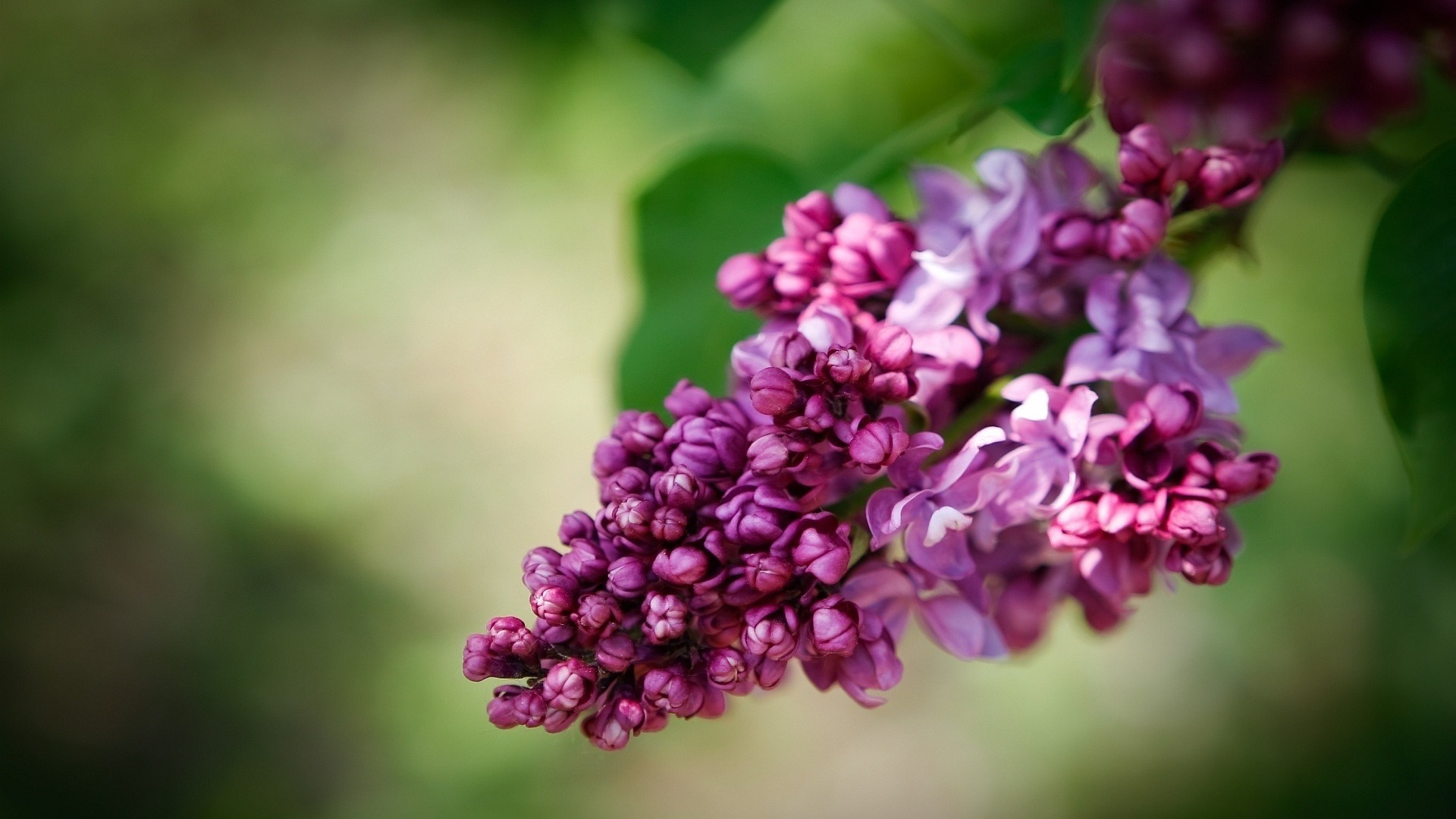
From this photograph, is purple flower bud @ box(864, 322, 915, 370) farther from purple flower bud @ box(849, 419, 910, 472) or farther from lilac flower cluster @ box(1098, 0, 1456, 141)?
lilac flower cluster @ box(1098, 0, 1456, 141)

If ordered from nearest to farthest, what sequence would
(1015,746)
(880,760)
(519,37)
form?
(519,37) → (1015,746) → (880,760)

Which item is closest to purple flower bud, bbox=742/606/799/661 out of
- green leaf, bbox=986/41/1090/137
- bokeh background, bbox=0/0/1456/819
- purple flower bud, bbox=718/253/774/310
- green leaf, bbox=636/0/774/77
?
purple flower bud, bbox=718/253/774/310

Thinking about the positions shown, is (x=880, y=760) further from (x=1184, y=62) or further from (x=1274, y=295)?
(x=1184, y=62)

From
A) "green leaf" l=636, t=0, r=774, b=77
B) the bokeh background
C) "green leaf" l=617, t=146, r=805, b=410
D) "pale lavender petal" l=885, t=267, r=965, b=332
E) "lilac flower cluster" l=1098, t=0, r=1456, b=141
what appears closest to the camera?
"lilac flower cluster" l=1098, t=0, r=1456, b=141

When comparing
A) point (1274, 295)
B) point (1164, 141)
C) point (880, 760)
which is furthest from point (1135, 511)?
point (880, 760)

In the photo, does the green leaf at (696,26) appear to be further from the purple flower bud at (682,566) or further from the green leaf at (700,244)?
the purple flower bud at (682,566)

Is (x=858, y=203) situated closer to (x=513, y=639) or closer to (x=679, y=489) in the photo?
(x=679, y=489)
